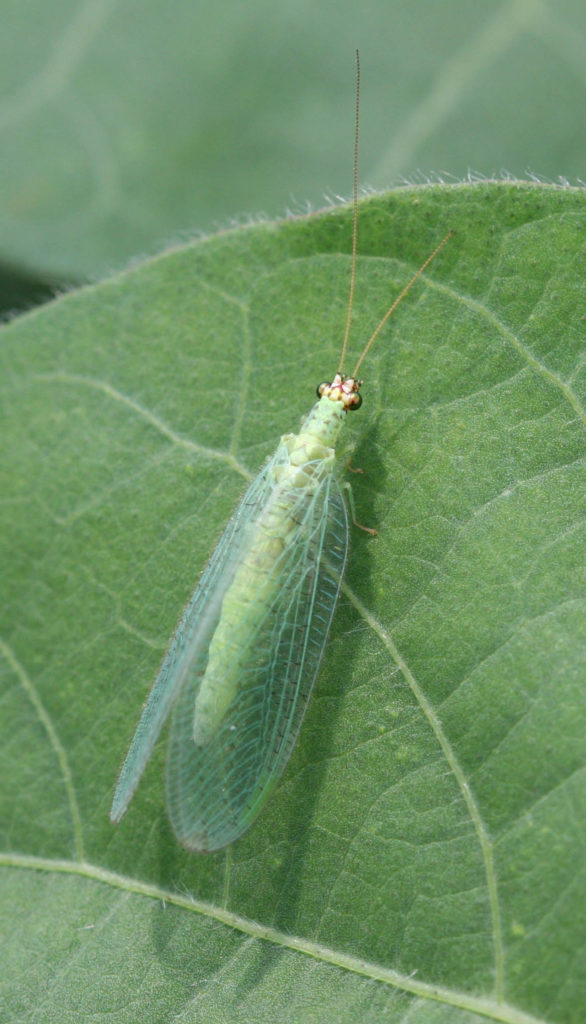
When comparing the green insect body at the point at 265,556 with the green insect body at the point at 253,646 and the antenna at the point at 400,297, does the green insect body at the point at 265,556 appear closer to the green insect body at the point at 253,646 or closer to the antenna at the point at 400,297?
the green insect body at the point at 253,646

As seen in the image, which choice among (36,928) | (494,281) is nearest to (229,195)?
(494,281)

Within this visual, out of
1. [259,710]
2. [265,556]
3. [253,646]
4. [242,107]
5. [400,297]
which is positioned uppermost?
[242,107]

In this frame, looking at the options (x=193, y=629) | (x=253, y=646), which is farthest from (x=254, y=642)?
(x=193, y=629)

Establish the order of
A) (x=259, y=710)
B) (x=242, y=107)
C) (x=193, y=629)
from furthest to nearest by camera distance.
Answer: (x=242, y=107), (x=193, y=629), (x=259, y=710)

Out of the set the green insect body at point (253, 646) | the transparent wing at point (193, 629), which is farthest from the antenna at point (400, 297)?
the transparent wing at point (193, 629)

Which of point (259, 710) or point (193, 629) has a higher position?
point (193, 629)

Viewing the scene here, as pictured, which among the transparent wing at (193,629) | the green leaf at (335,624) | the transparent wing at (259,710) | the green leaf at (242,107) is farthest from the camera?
the green leaf at (242,107)

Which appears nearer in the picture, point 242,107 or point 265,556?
point 265,556

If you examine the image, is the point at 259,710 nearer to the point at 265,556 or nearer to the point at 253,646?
the point at 253,646
